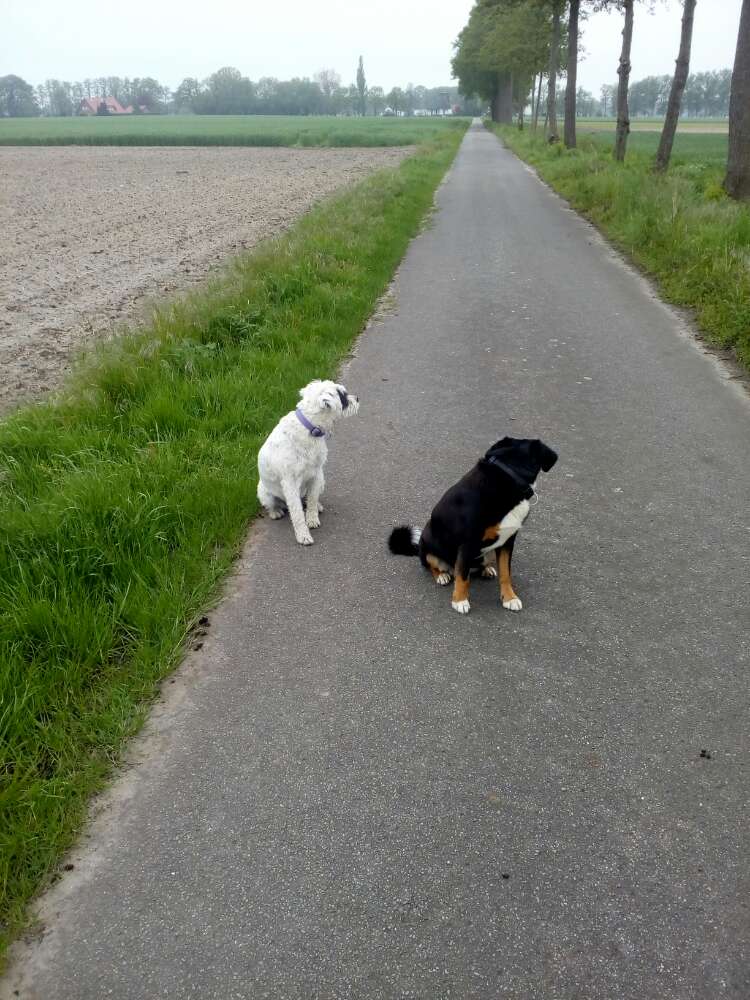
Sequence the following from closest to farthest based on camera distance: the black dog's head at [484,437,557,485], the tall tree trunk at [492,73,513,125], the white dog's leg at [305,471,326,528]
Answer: the black dog's head at [484,437,557,485], the white dog's leg at [305,471,326,528], the tall tree trunk at [492,73,513,125]

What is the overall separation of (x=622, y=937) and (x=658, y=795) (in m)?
0.68

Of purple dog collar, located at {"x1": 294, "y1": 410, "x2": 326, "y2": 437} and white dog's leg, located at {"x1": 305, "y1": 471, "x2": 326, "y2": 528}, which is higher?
purple dog collar, located at {"x1": 294, "y1": 410, "x2": 326, "y2": 437}

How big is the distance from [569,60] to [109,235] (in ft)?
70.6

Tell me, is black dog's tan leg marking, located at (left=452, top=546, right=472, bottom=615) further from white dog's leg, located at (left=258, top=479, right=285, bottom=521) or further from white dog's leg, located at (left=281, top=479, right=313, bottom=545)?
white dog's leg, located at (left=258, top=479, right=285, bottom=521)

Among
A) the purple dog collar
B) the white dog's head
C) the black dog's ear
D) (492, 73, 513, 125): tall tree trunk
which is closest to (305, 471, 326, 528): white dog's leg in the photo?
the purple dog collar

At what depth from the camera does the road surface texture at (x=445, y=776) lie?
2.21 m

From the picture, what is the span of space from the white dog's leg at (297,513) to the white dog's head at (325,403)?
0.51 m

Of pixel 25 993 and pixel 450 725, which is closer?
pixel 25 993

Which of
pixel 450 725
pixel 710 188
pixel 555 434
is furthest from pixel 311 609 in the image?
pixel 710 188

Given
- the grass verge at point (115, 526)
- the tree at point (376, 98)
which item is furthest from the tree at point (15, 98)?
the grass verge at point (115, 526)

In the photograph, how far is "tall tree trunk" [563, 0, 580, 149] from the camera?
27844mm

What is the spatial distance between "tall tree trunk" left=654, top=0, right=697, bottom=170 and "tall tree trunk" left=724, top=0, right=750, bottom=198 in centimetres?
492

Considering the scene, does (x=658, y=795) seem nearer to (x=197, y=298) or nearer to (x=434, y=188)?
(x=197, y=298)

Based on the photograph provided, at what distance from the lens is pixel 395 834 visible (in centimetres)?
263
